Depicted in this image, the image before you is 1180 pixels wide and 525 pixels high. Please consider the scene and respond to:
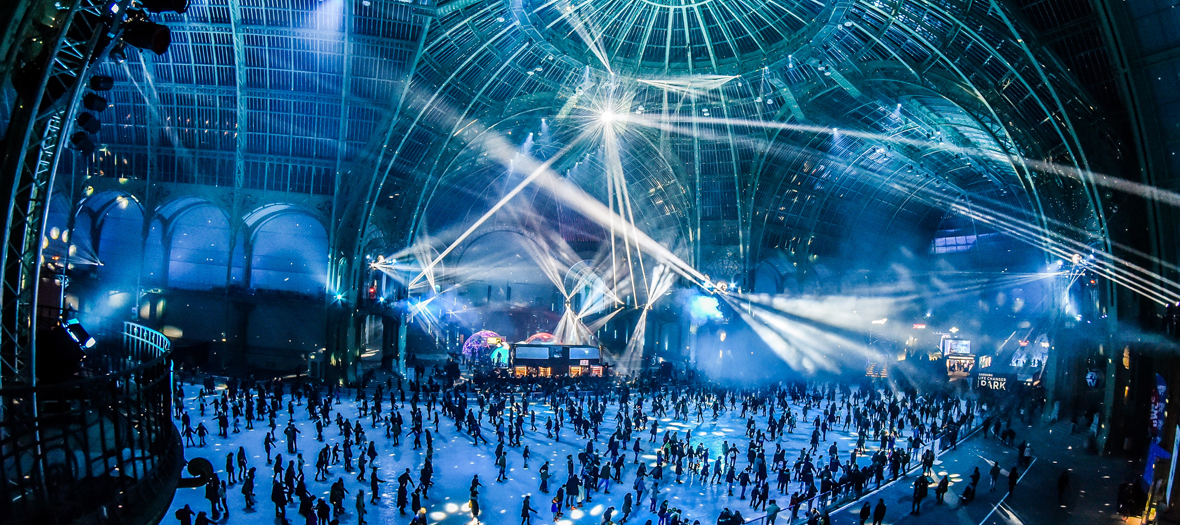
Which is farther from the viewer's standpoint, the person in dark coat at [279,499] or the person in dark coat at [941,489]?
the person in dark coat at [941,489]

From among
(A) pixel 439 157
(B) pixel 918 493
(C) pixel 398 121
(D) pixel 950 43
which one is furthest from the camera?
(A) pixel 439 157

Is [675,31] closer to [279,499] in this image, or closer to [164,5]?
[164,5]

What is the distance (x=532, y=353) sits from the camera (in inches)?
1524

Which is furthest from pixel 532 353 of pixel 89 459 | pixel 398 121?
pixel 89 459

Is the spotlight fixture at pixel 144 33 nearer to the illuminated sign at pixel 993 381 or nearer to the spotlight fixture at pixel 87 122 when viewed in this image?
the spotlight fixture at pixel 87 122

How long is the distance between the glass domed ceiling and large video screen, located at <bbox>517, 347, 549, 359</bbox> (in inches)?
669

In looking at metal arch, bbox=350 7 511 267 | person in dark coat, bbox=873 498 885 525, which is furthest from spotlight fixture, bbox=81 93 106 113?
metal arch, bbox=350 7 511 267

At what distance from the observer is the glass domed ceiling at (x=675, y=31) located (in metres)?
32.2

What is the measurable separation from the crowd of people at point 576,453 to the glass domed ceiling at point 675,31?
60.2 feet

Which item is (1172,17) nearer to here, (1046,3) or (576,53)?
(1046,3)

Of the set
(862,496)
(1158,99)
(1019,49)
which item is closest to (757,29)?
(1019,49)

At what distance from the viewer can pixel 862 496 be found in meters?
18.4

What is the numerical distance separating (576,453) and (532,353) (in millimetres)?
16432

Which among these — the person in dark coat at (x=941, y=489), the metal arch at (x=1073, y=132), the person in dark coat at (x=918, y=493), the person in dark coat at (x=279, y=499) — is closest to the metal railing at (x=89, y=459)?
the person in dark coat at (x=279, y=499)
